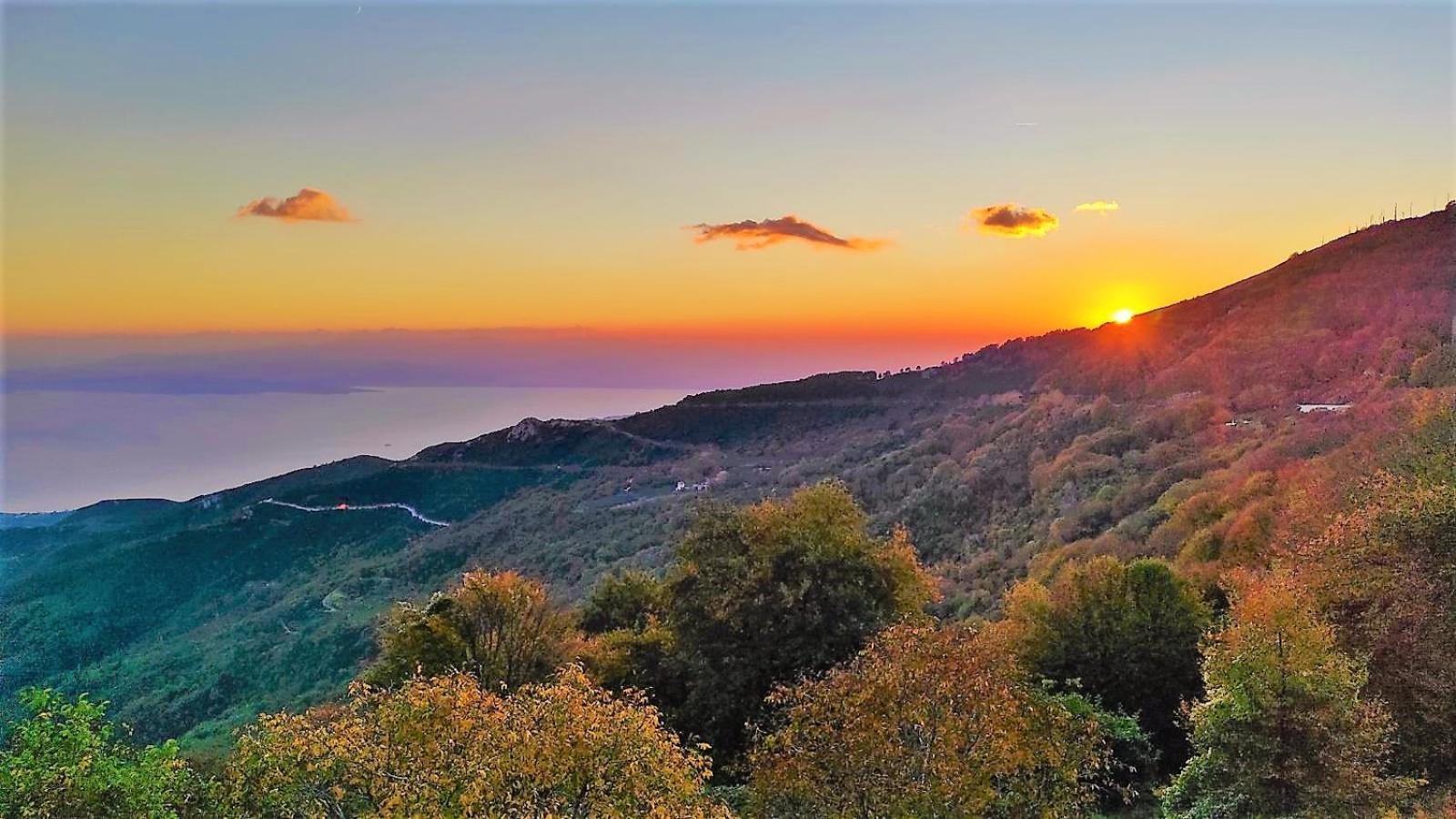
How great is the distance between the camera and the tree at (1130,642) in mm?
27000

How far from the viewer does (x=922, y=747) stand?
14.7 metres

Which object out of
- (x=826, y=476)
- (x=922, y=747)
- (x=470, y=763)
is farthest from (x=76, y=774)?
(x=826, y=476)

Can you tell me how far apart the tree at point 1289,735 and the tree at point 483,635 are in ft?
71.2

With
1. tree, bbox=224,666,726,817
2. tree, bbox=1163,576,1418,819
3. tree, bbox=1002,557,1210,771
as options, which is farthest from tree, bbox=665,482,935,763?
tree, bbox=224,666,726,817

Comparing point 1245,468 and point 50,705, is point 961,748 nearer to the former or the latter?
point 50,705

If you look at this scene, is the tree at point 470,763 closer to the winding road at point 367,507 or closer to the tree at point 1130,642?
the tree at point 1130,642

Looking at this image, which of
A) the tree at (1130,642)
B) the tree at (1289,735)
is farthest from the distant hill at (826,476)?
the tree at (1289,735)

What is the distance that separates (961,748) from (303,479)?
461ft

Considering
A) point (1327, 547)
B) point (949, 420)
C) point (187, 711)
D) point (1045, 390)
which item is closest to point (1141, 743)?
point (1327, 547)

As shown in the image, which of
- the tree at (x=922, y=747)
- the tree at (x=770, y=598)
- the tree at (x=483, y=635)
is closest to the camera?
the tree at (x=922, y=747)

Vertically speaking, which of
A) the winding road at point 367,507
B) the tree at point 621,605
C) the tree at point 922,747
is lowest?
the winding road at point 367,507

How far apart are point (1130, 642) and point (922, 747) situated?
16.2 m

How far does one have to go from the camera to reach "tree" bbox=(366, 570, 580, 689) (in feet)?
102

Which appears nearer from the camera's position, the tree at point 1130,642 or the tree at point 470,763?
the tree at point 470,763
